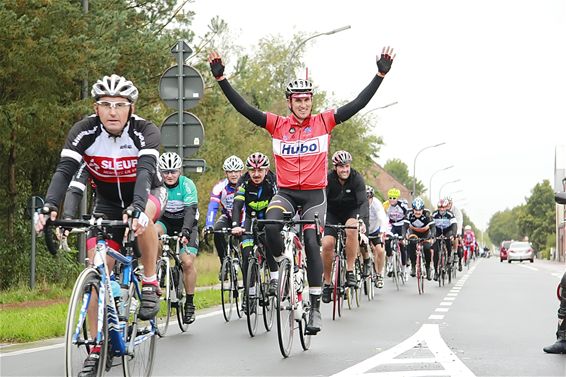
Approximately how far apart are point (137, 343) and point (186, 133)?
10.2 m

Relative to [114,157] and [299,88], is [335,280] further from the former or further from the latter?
[114,157]

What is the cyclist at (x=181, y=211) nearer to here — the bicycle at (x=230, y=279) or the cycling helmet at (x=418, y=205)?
the bicycle at (x=230, y=279)

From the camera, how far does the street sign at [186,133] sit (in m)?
17.1

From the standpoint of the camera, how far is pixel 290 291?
31.4 ft

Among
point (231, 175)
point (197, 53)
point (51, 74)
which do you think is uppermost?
point (197, 53)

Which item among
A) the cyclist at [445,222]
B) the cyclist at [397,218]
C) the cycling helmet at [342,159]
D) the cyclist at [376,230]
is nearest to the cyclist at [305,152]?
the cycling helmet at [342,159]

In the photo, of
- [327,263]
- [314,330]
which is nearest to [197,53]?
[327,263]

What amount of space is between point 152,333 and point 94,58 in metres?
14.9

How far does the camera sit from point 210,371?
854 centimetres

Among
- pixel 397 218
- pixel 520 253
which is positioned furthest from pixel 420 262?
pixel 520 253

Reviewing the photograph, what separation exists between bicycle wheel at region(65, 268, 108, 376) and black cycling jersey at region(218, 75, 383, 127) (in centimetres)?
409

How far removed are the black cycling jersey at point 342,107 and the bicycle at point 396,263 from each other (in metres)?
11.7

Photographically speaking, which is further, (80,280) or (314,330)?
(314,330)

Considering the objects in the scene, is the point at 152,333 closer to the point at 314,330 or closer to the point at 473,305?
the point at 314,330
